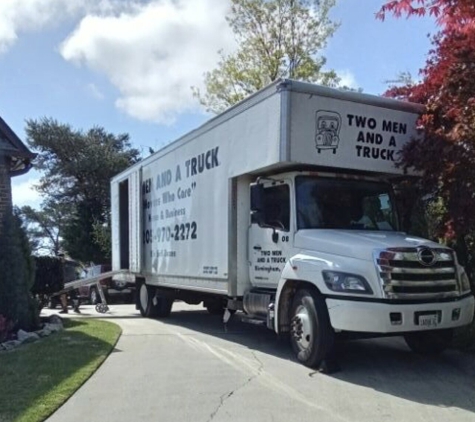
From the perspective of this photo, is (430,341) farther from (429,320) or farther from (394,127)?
(394,127)

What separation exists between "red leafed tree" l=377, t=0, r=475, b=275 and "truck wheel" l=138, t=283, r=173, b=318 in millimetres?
7192

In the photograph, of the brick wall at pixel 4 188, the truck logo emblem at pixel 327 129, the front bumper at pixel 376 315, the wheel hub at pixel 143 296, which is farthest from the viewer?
the wheel hub at pixel 143 296

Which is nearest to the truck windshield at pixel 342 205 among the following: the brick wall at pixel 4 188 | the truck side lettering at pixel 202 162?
the truck side lettering at pixel 202 162

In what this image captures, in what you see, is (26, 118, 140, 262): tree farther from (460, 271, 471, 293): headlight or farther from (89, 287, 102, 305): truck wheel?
(460, 271, 471, 293): headlight

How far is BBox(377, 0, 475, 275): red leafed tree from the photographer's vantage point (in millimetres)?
7816

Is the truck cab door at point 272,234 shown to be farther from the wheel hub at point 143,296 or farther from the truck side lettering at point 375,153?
the wheel hub at point 143,296

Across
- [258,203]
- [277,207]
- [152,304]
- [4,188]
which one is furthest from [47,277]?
[277,207]

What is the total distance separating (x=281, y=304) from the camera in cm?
826

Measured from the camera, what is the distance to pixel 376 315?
7012 mm

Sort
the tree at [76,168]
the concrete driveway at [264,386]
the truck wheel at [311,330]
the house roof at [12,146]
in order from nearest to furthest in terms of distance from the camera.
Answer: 1. the concrete driveway at [264,386]
2. the truck wheel at [311,330]
3. the house roof at [12,146]
4. the tree at [76,168]

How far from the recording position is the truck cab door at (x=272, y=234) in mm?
8508

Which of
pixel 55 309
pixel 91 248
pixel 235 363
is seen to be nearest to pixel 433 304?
pixel 235 363

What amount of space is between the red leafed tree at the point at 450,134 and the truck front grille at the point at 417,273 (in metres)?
0.93

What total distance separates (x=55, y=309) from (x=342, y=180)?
555 inches
